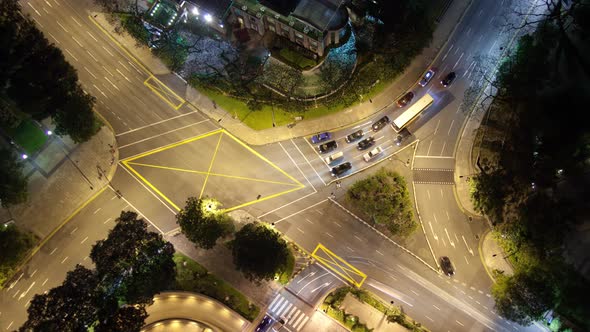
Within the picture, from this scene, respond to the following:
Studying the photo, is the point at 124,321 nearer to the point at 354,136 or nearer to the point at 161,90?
the point at 161,90

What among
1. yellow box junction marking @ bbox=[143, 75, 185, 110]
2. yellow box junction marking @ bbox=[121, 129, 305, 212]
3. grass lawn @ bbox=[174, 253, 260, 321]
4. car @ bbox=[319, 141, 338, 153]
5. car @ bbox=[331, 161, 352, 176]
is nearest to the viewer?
grass lawn @ bbox=[174, 253, 260, 321]

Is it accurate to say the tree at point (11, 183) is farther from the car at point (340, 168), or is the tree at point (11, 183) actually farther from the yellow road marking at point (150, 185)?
the car at point (340, 168)

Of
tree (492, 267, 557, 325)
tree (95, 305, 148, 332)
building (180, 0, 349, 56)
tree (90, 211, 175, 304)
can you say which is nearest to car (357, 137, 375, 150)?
building (180, 0, 349, 56)

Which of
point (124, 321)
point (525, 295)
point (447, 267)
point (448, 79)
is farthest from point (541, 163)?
point (124, 321)

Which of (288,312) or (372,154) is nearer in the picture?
(288,312)

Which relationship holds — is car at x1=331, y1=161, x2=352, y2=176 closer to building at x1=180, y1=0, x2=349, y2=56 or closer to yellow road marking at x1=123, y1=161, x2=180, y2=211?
building at x1=180, y1=0, x2=349, y2=56

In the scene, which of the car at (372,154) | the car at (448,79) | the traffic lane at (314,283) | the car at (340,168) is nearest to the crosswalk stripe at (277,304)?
the traffic lane at (314,283)
